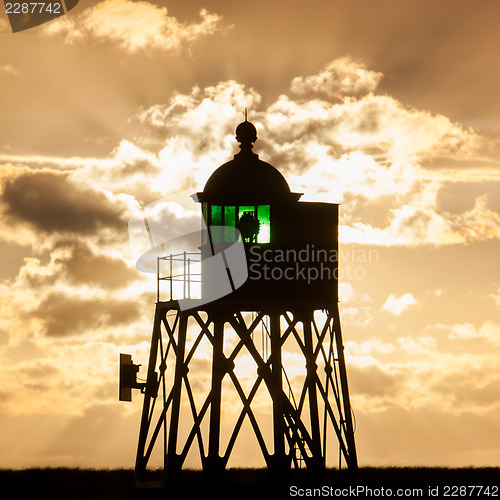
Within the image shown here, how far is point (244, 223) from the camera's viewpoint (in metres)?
34.6

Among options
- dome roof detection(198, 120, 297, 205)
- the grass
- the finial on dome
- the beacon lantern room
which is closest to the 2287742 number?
the grass

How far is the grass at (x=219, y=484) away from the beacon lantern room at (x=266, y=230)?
18.7ft

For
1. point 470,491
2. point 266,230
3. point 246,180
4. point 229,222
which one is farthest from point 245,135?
point 470,491

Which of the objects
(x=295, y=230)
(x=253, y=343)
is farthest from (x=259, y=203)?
(x=253, y=343)

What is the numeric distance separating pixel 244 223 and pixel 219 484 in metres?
8.16

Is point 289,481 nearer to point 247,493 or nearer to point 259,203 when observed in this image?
point 247,493

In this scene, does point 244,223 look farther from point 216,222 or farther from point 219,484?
point 219,484

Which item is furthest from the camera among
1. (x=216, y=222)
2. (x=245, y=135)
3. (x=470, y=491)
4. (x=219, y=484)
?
(x=470, y=491)

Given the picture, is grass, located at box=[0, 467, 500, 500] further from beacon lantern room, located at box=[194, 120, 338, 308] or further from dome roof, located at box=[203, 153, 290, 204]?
dome roof, located at box=[203, 153, 290, 204]

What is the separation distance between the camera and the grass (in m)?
34.3

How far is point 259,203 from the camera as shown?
34.7 m

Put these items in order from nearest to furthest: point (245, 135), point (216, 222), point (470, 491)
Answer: point (216, 222)
point (245, 135)
point (470, 491)

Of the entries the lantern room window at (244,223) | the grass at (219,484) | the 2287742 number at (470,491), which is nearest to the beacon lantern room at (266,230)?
the lantern room window at (244,223)

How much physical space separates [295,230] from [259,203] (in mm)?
1434
